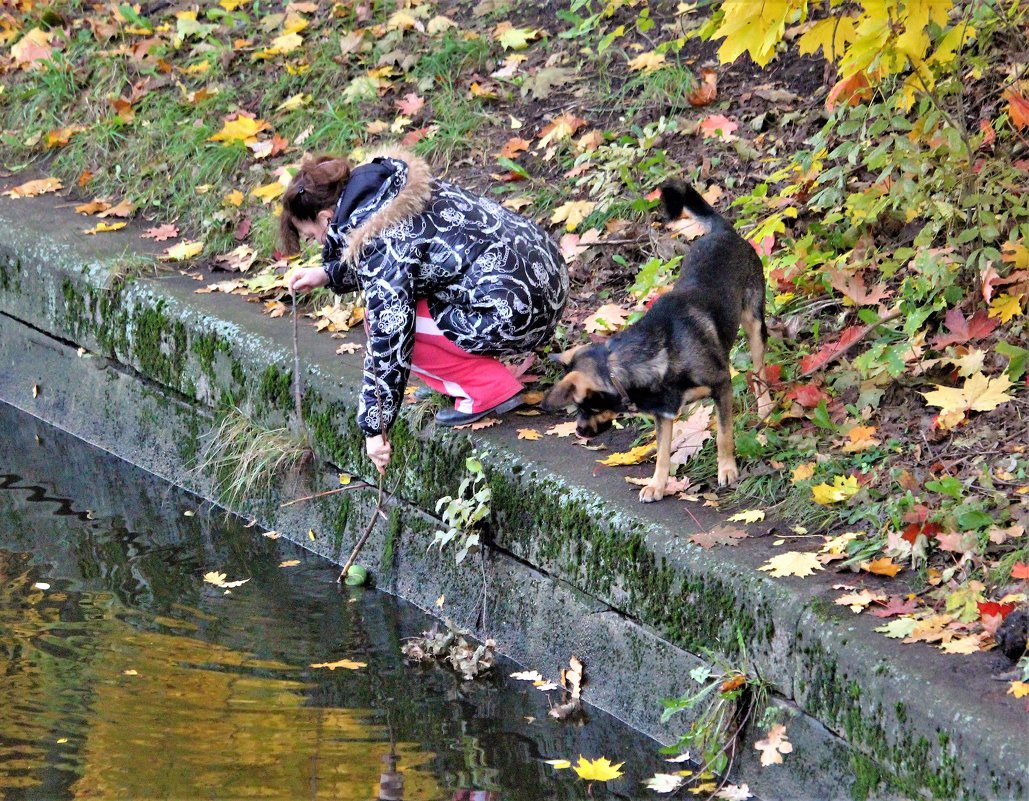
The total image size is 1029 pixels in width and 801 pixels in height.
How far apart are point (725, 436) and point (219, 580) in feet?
7.72

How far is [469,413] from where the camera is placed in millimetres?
A: 5250

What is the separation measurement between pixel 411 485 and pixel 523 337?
2.59ft

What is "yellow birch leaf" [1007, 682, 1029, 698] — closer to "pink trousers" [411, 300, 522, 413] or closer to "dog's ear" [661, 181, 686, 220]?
"dog's ear" [661, 181, 686, 220]

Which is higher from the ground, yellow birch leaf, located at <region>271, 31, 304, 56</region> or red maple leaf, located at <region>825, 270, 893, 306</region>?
yellow birch leaf, located at <region>271, 31, 304, 56</region>

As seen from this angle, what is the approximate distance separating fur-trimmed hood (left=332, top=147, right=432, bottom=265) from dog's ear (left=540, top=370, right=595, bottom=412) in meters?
0.94

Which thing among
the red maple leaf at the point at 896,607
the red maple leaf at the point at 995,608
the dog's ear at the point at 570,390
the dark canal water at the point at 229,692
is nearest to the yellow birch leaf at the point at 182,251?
the dark canal water at the point at 229,692

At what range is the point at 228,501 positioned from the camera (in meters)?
6.24

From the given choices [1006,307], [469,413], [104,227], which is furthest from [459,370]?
[104,227]

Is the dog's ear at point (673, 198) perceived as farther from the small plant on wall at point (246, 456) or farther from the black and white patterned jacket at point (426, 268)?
the small plant on wall at point (246, 456)

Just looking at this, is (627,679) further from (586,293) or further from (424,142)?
(424,142)

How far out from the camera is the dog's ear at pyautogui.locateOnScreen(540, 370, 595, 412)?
4.41 m

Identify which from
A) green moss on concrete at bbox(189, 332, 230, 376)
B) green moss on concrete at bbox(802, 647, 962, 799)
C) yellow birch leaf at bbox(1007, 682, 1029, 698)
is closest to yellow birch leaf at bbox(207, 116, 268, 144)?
green moss on concrete at bbox(189, 332, 230, 376)

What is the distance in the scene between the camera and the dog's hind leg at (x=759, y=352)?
496 cm

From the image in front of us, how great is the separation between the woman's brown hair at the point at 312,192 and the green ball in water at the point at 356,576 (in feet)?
4.80
